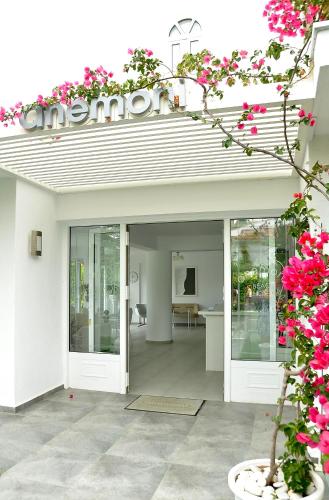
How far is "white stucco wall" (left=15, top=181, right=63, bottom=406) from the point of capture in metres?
5.09

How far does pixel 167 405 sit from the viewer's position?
17.4ft

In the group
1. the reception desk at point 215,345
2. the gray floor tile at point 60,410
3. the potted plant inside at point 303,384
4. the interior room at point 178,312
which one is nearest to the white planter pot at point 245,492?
the potted plant inside at point 303,384

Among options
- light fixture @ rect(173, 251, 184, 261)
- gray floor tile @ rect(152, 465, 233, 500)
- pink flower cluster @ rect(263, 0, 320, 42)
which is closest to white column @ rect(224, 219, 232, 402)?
gray floor tile @ rect(152, 465, 233, 500)

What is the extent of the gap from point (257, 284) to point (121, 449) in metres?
2.71

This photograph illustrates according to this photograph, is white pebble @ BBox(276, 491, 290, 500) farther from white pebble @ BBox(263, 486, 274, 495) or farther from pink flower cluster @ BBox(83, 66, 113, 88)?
pink flower cluster @ BBox(83, 66, 113, 88)

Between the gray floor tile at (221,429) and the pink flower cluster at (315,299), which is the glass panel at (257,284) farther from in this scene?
the pink flower cluster at (315,299)

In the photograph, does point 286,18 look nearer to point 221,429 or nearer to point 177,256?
point 221,429

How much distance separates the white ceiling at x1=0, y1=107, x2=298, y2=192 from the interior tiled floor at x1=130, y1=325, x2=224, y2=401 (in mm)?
2988

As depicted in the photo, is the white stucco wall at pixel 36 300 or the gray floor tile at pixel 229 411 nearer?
the gray floor tile at pixel 229 411

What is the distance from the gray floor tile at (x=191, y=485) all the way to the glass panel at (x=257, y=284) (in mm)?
2218

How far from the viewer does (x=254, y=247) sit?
18.3 ft

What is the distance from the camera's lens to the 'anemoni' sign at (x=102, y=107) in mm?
3238

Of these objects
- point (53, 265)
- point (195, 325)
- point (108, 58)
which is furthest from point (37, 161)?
point (195, 325)

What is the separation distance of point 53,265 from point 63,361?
4.64ft
